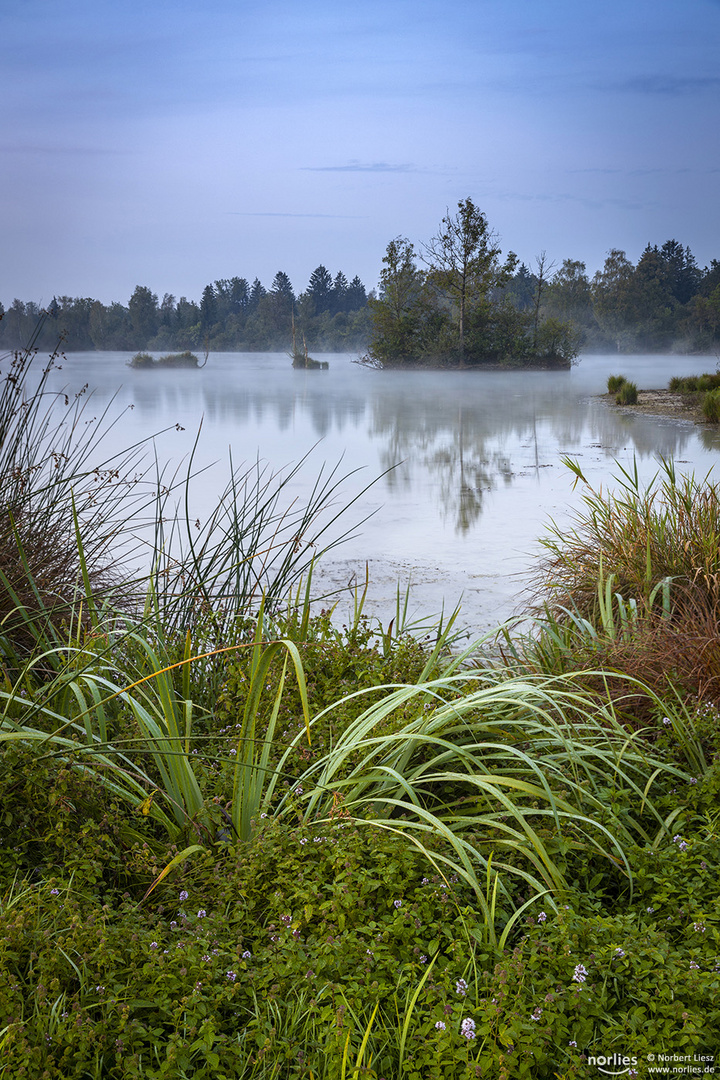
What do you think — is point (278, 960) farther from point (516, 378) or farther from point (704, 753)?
point (516, 378)

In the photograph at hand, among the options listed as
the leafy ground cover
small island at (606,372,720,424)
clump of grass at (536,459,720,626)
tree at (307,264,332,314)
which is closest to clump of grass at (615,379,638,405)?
small island at (606,372,720,424)

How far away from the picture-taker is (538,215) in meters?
63.2

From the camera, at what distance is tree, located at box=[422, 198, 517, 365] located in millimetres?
32562

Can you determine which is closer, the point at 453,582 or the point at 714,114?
the point at 453,582

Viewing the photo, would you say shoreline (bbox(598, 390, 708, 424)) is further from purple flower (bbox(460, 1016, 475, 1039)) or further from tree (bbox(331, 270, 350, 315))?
tree (bbox(331, 270, 350, 315))

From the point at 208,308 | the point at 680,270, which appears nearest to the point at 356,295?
the point at 208,308

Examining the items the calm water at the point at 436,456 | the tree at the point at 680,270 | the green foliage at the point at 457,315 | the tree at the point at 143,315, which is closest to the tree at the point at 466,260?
the green foliage at the point at 457,315

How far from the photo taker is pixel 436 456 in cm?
1016

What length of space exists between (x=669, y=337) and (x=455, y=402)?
48.1 metres

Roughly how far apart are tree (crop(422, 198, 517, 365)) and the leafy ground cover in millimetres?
32795

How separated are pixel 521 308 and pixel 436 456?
50.6m

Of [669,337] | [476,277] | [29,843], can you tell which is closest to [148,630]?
[29,843]

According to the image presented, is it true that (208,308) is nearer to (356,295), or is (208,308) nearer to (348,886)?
(356,295)

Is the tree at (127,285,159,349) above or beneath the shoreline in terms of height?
above
